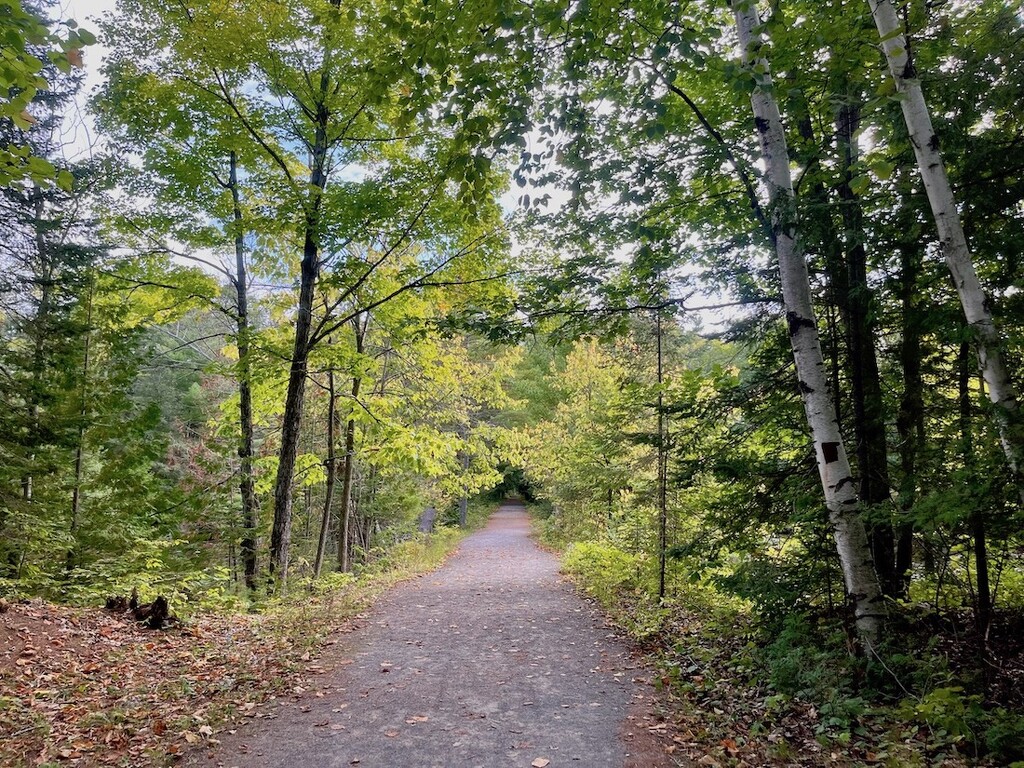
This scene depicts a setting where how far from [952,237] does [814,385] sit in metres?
1.48

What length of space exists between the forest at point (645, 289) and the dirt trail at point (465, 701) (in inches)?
30.9

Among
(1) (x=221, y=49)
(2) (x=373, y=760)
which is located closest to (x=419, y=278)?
(1) (x=221, y=49)

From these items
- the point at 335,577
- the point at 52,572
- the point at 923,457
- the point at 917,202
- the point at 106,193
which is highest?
the point at 106,193

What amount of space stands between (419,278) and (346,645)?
258 inches

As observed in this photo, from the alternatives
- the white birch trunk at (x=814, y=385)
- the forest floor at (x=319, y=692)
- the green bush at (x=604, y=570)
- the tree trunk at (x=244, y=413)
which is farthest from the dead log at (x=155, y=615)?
the white birch trunk at (x=814, y=385)

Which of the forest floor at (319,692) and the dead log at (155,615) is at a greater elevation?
the dead log at (155,615)

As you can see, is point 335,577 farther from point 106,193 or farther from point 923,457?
point 923,457

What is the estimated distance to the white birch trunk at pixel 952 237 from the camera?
350cm

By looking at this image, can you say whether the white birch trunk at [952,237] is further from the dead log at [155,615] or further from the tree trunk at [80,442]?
the tree trunk at [80,442]

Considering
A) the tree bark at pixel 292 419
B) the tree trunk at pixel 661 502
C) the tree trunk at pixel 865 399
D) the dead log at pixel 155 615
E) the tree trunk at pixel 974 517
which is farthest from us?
the tree bark at pixel 292 419

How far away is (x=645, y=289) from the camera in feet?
21.3

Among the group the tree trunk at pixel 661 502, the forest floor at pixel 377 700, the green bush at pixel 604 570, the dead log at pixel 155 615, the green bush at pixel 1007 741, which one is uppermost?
the tree trunk at pixel 661 502

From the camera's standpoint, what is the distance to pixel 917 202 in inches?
167

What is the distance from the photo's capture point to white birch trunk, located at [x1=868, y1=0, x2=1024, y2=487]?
138 inches
